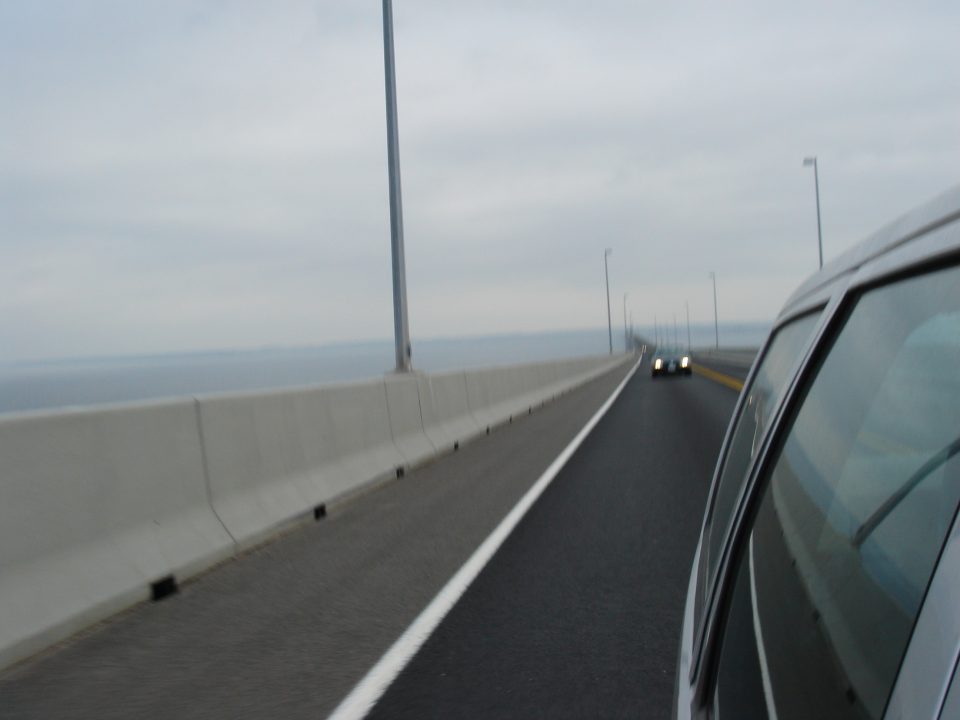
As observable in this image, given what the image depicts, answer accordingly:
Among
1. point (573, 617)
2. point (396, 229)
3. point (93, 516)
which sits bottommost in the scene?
point (573, 617)

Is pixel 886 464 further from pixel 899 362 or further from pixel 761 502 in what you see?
pixel 761 502

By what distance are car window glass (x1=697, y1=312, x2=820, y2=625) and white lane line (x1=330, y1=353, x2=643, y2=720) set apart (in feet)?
6.03

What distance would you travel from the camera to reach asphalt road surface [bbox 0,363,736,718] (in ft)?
16.0

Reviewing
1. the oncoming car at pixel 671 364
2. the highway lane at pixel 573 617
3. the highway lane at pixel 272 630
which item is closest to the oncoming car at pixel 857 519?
the highway lane at pixel 573 617

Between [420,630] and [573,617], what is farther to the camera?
[573,617]

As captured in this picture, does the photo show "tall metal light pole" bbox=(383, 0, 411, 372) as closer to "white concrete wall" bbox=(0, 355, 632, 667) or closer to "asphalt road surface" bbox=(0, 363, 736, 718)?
"white concrete wall" bbox=(0, 355, 632, 667)

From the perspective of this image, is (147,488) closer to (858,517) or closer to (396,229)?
(858,517)

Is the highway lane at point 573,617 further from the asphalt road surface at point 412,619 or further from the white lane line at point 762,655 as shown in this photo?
the white lane line at point 762,655

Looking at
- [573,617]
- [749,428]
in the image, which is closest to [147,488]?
[573,617]

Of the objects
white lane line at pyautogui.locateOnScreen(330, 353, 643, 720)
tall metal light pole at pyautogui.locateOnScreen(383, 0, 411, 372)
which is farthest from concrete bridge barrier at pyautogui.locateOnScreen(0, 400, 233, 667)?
tall metal light pole at pyautogui.locateOnScreen(383, 0, 411, 372)

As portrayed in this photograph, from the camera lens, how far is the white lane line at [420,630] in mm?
4828

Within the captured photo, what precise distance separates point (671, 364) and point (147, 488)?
43381mm

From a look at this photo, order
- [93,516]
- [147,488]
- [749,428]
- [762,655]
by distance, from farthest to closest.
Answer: [147,488] < [93,516] < [749,428] < [762,655]

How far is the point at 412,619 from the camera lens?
629 cm
